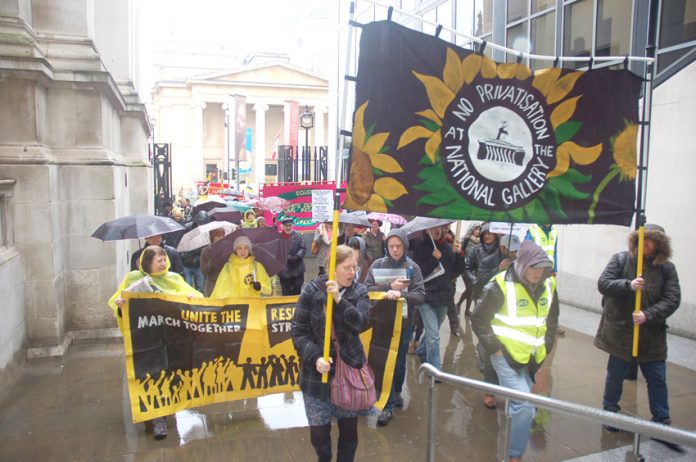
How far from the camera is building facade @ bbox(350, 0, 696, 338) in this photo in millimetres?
8508

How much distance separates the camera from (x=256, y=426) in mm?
5238

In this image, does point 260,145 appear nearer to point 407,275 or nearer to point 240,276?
point 240,276

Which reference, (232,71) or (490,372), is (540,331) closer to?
(490,372)

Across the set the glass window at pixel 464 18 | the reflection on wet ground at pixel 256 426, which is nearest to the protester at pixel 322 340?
the reflection on wet ground at pixel 256 426

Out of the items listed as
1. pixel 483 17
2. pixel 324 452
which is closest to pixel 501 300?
pixel 324 452

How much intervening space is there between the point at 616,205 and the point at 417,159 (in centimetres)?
180

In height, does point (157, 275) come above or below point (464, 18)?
below

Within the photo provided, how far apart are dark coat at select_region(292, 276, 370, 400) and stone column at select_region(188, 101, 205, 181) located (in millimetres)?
71035

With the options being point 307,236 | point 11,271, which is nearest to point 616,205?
point 11,271

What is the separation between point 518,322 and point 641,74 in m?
7.34

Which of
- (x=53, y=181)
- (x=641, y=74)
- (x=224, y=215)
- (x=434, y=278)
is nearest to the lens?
(x=434, y=278)

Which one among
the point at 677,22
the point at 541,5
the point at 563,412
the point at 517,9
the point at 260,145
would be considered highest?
the point at 260,145

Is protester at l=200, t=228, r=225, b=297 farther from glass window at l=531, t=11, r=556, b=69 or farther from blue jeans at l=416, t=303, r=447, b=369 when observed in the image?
glass window at l=531, t=11, r=556, b=69

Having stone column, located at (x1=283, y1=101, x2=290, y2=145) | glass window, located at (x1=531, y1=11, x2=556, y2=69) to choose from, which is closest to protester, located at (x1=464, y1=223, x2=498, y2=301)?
glass window, located at (x1=531, y1=11, x2=556, y2=69)
